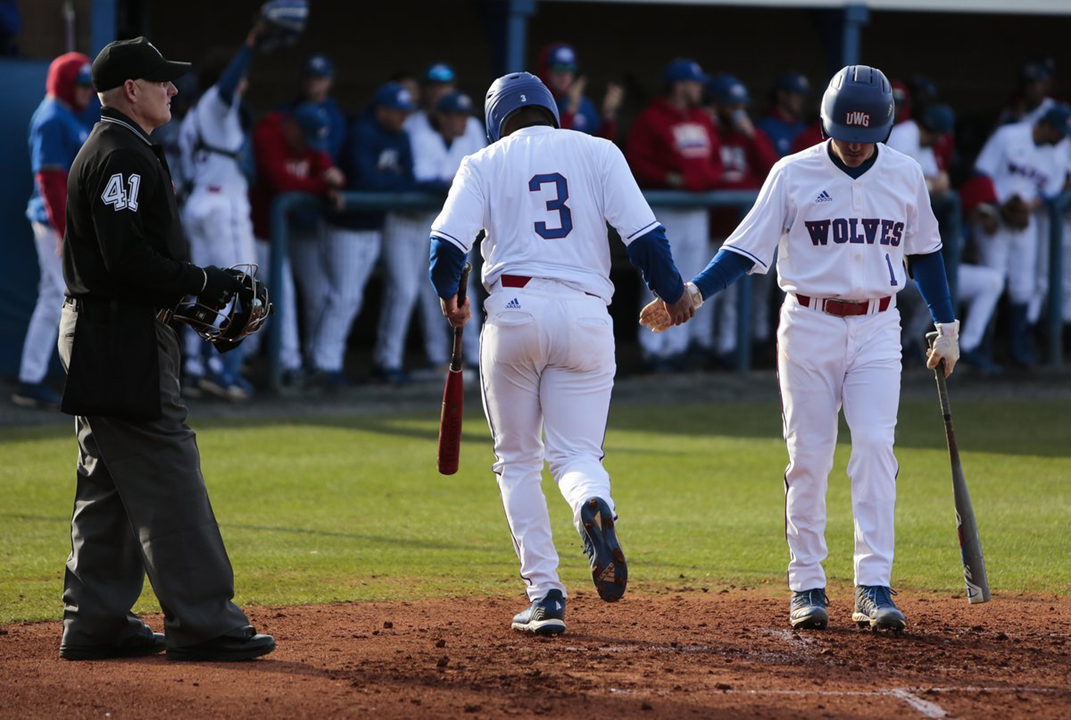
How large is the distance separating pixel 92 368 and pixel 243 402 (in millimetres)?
6440

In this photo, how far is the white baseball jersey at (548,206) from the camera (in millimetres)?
5039

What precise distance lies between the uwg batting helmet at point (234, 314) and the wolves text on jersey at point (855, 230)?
1.94m

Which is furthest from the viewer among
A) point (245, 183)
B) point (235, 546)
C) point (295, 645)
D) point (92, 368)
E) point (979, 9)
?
point (979, 9)

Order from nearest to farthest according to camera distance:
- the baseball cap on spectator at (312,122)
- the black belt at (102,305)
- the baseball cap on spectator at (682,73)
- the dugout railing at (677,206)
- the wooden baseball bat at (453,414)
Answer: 1. the black belt at (102,305)
2. the wooden baseball bat at (453,414)
3. the baseball cap on spectator at (312,122)
4. the dugout railing at (677,206)
5. the baseball cap on spectator at (682,73)

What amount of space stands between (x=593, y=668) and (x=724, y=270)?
156 centimetres

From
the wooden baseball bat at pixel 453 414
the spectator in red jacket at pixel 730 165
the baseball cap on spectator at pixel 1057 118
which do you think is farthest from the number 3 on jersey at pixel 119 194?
the baseball cap on spectator at pixel 1057 118

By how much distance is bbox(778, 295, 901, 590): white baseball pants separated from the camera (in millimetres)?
5164

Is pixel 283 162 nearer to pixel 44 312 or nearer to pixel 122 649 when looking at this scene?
pixel 44 312

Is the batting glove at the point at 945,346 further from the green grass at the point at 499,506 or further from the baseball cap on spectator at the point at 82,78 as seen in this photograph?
the baseball cap on spectator at the point at 82,78

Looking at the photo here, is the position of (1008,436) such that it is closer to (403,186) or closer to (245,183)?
(403,186)

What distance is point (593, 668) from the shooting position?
4664 millimetres

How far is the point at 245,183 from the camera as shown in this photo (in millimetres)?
10766

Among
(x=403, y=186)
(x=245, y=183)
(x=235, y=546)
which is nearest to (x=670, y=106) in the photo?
(x=403, y=186)

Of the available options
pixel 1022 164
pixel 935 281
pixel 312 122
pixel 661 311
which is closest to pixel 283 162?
pixel 312 122
